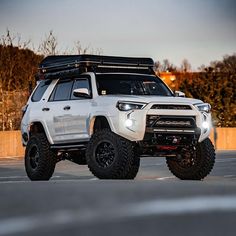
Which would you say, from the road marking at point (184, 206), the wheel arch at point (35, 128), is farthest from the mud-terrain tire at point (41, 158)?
the road marking at point (184, 206)

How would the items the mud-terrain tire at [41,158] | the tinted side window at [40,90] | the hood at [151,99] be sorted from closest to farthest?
1. the hood at [151,99]
2. the mud-terrain tire at [41,158]
3. the tinted side window at [40,90]

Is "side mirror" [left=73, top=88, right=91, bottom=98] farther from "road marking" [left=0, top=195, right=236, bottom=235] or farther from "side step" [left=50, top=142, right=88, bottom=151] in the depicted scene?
"road marking" [left=0, top=195, right=236, bottom=235]

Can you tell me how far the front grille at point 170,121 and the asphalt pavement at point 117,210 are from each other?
7.50 feet

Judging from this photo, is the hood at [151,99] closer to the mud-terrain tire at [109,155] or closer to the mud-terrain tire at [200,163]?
the mud-terrain tire at [109,155]

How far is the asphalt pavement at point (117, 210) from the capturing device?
8.59 metres

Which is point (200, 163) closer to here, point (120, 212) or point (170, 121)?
point (170, 121)

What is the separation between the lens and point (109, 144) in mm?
14023

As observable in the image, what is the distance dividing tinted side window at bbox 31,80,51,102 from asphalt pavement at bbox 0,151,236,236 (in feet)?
15.4

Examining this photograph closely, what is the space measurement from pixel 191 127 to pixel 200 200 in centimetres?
404

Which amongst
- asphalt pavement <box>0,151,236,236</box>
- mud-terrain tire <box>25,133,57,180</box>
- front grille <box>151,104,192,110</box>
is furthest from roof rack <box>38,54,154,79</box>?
asphalt pavement <box>0,151,236,236</box>

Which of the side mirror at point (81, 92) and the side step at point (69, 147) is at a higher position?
the side mirror at point (81, 92)

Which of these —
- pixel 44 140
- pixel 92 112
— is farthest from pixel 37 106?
pixel 92 112

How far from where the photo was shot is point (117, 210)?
9.53m

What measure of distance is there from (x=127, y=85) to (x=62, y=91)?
1.30 m
